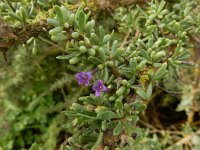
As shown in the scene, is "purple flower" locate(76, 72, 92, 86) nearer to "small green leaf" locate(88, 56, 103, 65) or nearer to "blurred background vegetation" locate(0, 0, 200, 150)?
"small green leaf" locate(88, 56, 103, 65)

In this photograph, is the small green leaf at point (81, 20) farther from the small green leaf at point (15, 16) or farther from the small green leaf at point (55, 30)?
the small green leaf at point (15, 16)

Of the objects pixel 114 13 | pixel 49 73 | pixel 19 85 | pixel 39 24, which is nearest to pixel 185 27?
pixel 114 13

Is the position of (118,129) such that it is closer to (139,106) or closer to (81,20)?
(139,106)

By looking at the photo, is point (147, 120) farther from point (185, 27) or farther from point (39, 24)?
point (39, 24)

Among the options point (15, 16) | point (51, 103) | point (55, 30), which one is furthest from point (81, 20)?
point (51, 103)

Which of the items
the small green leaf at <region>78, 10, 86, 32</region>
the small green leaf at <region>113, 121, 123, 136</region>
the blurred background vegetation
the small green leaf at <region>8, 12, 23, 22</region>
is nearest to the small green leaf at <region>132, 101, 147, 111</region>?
the small green leaf at <region>113, 121, 123, 136</region>

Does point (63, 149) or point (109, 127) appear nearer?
point (109, 127)

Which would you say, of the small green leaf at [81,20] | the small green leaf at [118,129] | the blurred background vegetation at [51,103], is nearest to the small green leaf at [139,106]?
the small green leaf at [118,129]

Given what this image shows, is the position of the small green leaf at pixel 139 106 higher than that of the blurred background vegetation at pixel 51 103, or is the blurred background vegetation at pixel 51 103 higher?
the small green leaf at pixel 139 106
